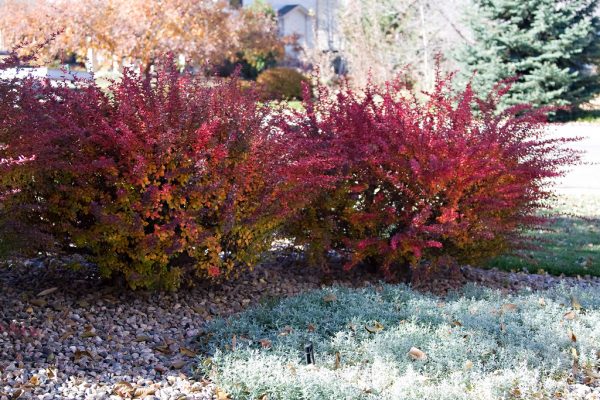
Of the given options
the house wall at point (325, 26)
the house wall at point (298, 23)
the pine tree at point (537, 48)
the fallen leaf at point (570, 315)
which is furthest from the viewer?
the house wall at point (298, 23)

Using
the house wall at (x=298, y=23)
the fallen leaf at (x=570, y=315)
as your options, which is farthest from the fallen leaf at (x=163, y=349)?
the house wall at (x=298, y=23)

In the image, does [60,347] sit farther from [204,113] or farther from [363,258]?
[363,258]

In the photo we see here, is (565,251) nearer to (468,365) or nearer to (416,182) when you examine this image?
(416,182)

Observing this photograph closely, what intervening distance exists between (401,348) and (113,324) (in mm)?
1681

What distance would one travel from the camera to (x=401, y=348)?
12.3 ft

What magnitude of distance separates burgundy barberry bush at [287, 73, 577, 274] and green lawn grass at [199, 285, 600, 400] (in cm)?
61

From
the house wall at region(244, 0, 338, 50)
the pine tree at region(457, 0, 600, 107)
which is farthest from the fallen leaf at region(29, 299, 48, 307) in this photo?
the house wall at region(244, 0, 338, 50)

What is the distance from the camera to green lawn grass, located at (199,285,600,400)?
3365mm

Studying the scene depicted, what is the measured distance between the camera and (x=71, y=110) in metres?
4.49

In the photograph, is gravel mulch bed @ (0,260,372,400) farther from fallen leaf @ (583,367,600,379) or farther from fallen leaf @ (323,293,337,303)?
fallen leaf @ (583,367,600,379)

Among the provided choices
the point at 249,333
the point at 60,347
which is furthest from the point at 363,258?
the point at 60,347

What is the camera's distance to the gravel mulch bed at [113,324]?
345cm

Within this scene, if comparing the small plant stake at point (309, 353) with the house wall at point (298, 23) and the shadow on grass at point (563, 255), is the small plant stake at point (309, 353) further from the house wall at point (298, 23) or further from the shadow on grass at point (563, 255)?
A: the house wall at point (298, 23)

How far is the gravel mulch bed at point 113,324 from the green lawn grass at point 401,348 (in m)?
0.25
